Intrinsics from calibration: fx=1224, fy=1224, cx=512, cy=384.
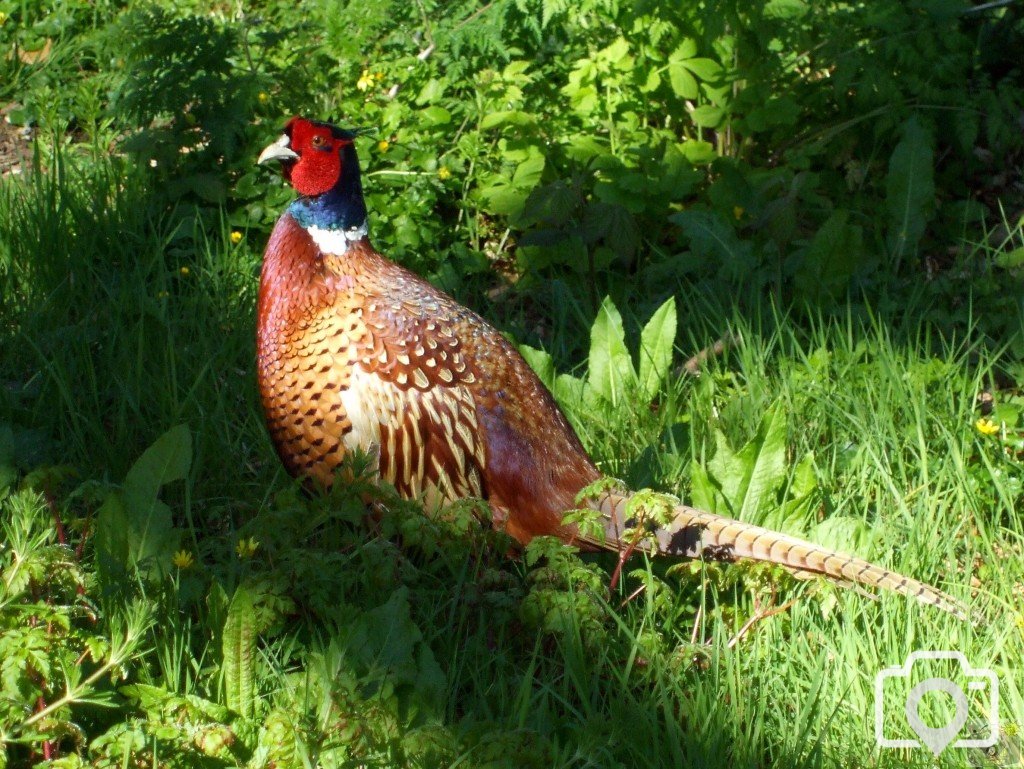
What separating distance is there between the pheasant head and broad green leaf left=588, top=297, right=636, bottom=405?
0.84 meters

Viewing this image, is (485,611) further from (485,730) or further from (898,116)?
(898,116)

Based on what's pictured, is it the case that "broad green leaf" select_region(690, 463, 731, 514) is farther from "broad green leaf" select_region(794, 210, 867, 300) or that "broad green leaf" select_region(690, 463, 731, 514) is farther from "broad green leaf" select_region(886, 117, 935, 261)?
"broad green leaf" select_region(886, 117, 935, 261)

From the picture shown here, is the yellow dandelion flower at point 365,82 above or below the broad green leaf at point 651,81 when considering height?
above

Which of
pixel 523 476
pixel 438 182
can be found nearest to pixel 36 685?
pixel 523 476

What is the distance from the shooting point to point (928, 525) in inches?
117

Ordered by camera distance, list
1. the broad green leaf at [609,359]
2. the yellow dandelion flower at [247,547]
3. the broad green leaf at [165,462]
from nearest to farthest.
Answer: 1. the yellow dandelion flower at [247,547]
2. the broad green leaf at [165,462]
3. the broad green leaf at [609,359]

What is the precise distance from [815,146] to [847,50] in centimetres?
38

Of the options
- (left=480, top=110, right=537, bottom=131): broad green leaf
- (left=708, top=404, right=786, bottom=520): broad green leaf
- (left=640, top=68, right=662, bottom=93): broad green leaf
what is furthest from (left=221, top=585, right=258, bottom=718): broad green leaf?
(left=640, top=68, right=662, bottom=93): broad green leaf

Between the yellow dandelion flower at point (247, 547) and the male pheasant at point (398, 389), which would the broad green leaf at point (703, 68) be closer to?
the male pheasant at point (398, 389)

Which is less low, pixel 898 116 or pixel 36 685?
pixel 898 116

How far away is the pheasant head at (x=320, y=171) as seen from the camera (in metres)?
3.00

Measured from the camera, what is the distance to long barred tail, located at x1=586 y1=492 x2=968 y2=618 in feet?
8.50

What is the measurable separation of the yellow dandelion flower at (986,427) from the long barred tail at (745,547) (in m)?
0.77

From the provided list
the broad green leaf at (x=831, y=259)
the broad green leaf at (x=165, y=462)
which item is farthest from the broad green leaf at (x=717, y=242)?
the broad green leaf at (x=165, y=462)
